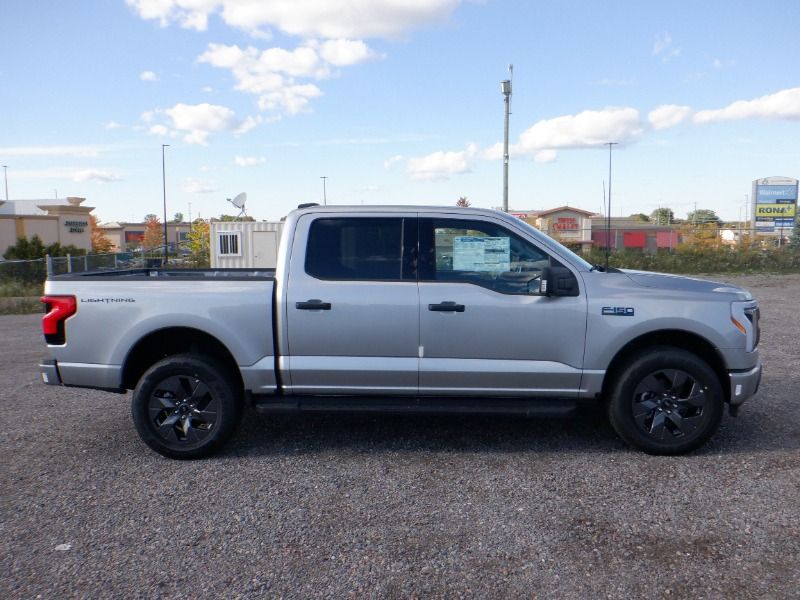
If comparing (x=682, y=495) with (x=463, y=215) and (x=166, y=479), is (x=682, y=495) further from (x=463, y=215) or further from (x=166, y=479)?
(x=166, y=479)

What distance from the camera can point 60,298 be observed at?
524 centimetres

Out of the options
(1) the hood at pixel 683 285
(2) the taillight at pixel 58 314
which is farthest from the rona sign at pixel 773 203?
(2) the taillight at pixel 58 314

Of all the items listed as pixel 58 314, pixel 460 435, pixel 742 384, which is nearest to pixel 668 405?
pixel 742 384

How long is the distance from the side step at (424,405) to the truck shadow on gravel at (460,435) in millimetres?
409

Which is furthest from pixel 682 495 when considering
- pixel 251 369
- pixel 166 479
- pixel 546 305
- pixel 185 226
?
pixel 185 226

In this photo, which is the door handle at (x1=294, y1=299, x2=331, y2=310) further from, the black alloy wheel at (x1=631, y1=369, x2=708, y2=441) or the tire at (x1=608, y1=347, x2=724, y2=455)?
the black alloy wheel at (x1=631, y1=369, x2=708, y2=441)

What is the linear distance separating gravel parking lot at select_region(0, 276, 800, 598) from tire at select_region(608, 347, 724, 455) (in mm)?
188

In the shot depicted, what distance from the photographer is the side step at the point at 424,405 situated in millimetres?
5148

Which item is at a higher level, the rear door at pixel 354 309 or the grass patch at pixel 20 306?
the rear door at pixel 354 309

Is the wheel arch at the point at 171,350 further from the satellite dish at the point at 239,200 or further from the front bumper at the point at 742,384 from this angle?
the satellite dish at the point at 239,200

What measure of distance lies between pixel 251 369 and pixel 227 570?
1.88 m

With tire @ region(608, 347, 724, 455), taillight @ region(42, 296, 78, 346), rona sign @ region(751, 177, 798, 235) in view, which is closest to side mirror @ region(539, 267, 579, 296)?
tire @ region(608, 347, 724, 455)

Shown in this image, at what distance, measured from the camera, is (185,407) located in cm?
530

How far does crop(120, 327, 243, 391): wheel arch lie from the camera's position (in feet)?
17.5
